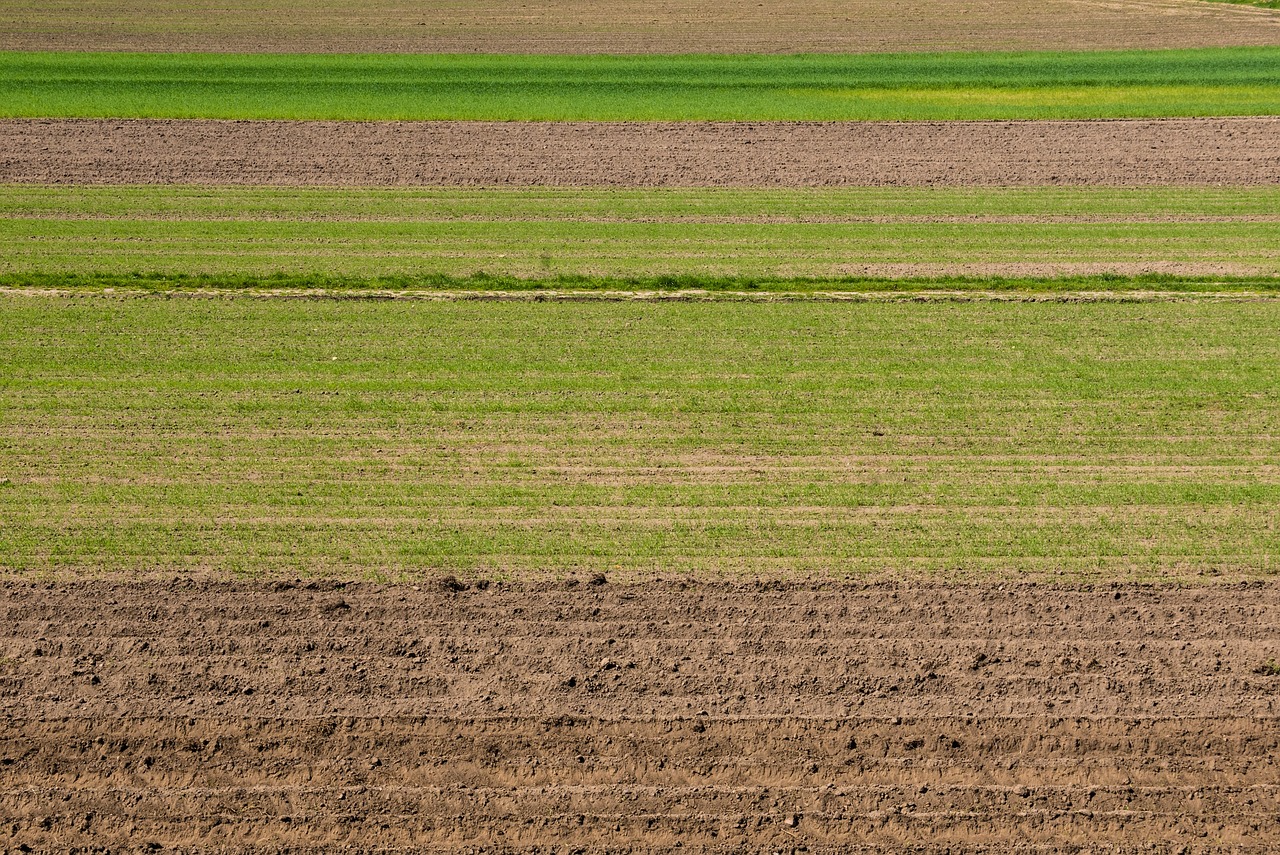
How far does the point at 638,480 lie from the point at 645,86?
16.8m

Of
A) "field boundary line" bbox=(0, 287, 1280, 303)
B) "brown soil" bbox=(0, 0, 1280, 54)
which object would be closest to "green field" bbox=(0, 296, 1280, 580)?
"field boundary line" bbox=(0, 287, 1280, 303)

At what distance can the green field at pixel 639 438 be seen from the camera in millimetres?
12086

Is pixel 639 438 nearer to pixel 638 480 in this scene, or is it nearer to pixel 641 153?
pixel 638 480

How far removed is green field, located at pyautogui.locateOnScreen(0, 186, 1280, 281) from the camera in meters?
18.3

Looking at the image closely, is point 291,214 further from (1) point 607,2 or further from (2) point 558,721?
(1) point 607,2

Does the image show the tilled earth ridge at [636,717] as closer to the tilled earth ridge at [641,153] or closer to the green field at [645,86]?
the tilled earth ridge at [641,153]

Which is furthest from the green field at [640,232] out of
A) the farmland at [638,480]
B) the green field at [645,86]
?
the green field at [645,86]

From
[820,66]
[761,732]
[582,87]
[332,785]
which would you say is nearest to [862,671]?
[761,732]

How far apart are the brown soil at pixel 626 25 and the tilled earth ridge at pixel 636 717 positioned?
22.8 meters

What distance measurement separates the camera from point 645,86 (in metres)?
27.2

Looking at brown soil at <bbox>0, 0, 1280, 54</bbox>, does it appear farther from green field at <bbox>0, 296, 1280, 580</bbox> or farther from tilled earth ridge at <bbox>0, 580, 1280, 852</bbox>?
tilled earth ridge at <bbox>0, 580, 1280, 852</bbox>

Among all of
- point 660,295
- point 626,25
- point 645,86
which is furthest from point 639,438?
point 626,25

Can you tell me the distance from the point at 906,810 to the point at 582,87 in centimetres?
2175

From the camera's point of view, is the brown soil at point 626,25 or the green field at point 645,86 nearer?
the green field at point 645,86
